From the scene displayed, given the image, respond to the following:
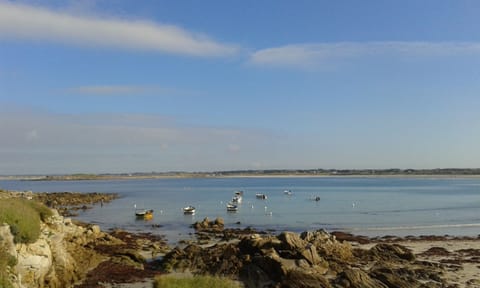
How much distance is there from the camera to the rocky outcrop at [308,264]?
19391mm

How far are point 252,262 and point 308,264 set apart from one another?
2655mm

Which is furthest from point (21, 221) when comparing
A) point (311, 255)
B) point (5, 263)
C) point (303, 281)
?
point (311, 255)

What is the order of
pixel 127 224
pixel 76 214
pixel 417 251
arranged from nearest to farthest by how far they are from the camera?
pixel 417 251
pixel 127 224
pixel 76 214

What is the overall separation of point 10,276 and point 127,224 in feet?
113

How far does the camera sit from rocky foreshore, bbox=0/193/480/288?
18750 millimetres

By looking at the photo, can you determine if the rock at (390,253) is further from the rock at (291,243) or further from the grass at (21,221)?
the grass at (21,221)

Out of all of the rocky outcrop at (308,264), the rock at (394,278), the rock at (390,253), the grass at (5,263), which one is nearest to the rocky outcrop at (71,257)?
the grass at (5,263)

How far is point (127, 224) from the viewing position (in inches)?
1893

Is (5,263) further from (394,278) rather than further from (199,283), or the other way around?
(394,278)

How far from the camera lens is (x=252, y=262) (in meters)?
22.5

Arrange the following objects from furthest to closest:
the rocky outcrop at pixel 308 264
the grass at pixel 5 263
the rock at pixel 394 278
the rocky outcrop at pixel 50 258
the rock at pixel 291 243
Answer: the rock at pixel 291 243, the rocky outcrop at pixel 308 264, the rock at pixel 394 278, the rocky outcrop at pixel 50 258, the grass at pixel 5 263

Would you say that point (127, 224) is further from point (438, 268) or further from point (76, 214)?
point (438, 268)

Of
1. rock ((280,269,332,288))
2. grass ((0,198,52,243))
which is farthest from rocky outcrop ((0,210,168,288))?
rock ((280,269,332,288))

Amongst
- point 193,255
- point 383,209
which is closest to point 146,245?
point 193,255
